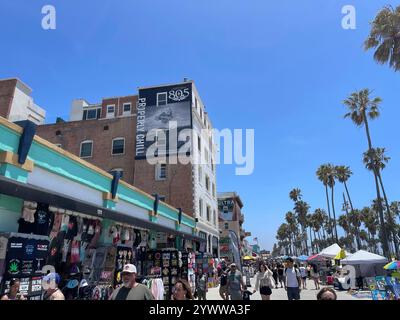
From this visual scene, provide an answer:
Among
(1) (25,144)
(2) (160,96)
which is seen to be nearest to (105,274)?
(1) (25,144)

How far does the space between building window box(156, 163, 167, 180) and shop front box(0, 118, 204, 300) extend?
14050 millimetres

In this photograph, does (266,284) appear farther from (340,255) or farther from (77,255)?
(340,255)

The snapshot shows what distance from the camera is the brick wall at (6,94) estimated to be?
28859mm

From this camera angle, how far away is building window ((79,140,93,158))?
3212cm

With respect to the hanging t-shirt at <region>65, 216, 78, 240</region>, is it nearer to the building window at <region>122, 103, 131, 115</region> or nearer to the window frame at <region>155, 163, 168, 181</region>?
the window frame at <region>155, 163, 168, 181</region>

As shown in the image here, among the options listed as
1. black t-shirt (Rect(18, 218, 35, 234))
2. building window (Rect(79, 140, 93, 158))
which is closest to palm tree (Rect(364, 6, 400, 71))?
black t-shirt (Rect(18, 218, 35, 234))

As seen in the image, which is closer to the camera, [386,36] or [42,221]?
[42,221]

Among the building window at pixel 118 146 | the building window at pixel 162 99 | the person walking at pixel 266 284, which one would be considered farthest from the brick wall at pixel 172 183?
the person walking at pixel 266 284

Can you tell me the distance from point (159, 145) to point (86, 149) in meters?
8.01

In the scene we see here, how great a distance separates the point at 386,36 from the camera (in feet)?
65.8

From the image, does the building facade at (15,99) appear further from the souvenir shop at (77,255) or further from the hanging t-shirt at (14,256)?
the hanging t-shirt at (14,256)

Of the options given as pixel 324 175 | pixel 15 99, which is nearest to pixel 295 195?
pixel 324 175

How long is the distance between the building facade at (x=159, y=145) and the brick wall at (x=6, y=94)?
16.7ft
